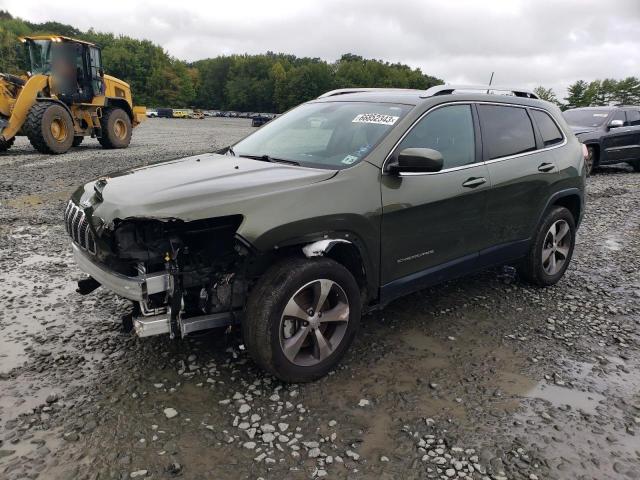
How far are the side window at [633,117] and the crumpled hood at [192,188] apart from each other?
12.7 m

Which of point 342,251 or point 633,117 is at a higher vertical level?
point 633,117

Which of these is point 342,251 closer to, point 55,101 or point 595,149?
point 595,149

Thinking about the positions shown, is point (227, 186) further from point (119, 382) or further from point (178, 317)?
point (119, 382)

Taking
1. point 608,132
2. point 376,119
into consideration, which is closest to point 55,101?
point 376,119

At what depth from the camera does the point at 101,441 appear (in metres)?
2.59

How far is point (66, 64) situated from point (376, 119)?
13818 millimetres

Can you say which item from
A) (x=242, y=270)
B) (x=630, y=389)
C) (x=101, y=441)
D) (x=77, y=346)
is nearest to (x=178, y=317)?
(x=242, y=270)

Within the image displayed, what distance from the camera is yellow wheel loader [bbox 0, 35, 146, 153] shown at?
501 inches

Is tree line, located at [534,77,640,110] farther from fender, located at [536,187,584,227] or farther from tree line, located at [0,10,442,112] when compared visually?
fender, located at [536,187,584,227]

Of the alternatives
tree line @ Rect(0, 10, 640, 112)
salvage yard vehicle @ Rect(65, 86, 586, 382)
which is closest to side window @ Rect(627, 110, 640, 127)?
salvage yard vehicle @ Rect(65, 86, 586, 382)

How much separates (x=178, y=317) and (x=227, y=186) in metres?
0.81

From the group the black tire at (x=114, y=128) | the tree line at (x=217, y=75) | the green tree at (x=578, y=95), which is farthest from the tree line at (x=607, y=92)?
the black tire at (x=114, y=128)

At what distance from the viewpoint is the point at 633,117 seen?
42.7 ft

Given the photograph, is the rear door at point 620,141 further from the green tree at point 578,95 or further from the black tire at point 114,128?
the green tree at point 578,95
